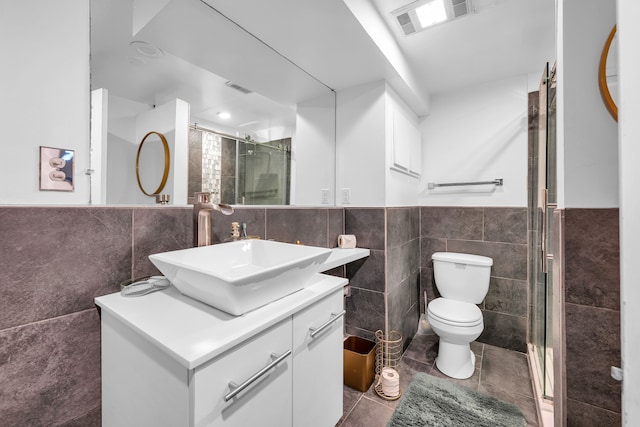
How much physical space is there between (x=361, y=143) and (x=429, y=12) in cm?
85

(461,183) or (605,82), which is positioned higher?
(605,82)

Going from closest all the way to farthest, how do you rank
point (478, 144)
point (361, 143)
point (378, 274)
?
point (378, 274)
point (361, 143)
point (478, 144)

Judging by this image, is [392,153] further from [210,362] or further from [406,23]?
[210,362]

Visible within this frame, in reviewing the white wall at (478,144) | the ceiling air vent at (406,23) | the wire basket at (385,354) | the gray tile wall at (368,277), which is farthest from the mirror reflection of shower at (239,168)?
the white wall at (478,144)

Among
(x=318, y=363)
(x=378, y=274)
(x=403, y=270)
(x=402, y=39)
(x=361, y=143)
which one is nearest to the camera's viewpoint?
(x=318, y=363)

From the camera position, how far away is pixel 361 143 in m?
2.01

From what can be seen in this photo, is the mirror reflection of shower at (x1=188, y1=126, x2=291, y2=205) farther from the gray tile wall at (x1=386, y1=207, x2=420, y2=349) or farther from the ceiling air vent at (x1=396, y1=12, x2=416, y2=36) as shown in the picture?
the ceiling air vent at (x1=396, y1=12, x2=416, y2=36)

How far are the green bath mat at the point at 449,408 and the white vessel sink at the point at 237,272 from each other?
1131 millimetres

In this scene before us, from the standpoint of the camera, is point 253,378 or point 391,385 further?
point 391,385

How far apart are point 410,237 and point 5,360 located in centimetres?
233

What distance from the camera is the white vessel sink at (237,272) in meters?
0.74

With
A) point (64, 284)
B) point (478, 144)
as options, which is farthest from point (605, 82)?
point (64, 284)

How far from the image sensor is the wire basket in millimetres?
1709

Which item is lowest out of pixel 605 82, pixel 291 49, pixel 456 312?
pixel 456 312
